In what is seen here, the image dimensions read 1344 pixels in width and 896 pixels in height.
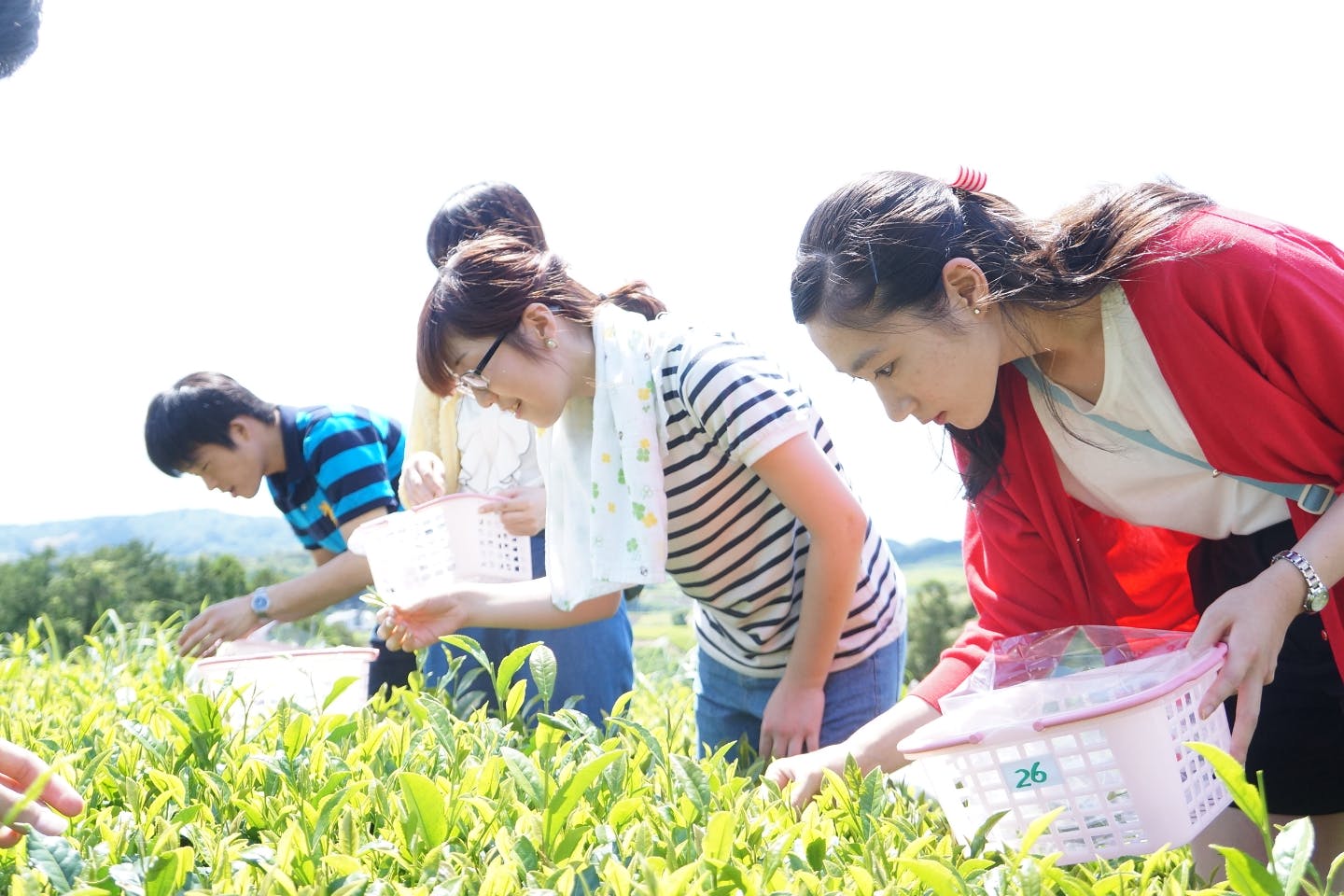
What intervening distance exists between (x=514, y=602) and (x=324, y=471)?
49.5 inches

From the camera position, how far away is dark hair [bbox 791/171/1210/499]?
1.81 metres

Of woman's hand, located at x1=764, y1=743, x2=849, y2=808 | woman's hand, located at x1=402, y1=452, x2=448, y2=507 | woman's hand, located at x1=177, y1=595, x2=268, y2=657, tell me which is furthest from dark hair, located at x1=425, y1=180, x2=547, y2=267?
woman's hand, located at x1=764, y1=743, x2=849, y2=808

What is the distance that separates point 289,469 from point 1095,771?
301cm

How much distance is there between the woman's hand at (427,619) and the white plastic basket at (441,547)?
0.23 m

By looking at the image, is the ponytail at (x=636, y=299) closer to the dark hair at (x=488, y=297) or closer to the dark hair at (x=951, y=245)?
the dark hair at (x=488, y=297)

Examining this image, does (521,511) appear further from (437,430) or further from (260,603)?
(260,603)

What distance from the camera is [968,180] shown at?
1973 millimetres

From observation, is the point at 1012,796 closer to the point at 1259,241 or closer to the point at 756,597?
the point at 1259,241

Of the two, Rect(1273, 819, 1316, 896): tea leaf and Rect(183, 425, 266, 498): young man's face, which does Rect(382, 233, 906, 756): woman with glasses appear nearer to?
Rect(1273, 819, 1316, 896): tea leaf

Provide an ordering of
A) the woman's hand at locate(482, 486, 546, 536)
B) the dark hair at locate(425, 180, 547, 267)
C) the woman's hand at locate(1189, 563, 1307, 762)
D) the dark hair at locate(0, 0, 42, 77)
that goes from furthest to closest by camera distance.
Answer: the dark hair at locate(425, 180, 547, 267) → the woman's hand at locate(482, 486, 546, 536) → the dark hair at locate(0, 0, 42, 77) → the woman's hand at locate(1189, 563, 1307, 762)

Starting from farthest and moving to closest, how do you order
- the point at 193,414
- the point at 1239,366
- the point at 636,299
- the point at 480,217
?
the point at 193,414, the point at 480,217, the point at 636,299, the point at 1239,366

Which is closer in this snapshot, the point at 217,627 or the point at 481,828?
the point at 481,828

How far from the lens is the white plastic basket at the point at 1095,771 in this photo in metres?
1.42

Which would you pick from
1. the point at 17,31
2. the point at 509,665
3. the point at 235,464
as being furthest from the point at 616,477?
the point at 235,464
